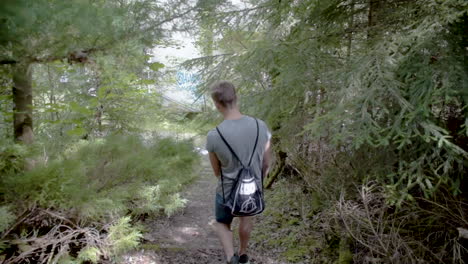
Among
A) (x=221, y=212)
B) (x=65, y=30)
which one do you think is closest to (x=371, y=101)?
(x=221, y=212)

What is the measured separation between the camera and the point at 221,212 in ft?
10.7

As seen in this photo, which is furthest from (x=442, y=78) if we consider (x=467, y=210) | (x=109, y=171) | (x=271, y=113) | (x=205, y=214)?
(x=205, y=214)

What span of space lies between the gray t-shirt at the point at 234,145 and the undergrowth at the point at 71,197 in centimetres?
143

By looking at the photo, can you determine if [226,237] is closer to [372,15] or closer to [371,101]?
[371,101]

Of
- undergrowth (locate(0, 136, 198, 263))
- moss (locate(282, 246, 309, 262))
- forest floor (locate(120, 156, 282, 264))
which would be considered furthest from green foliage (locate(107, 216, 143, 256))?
moss (locate(282, 246, 309, 262))

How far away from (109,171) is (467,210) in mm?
3786

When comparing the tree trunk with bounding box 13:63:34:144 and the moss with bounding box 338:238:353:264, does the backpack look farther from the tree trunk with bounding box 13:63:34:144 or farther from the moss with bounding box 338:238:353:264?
the tree trunk with bounding box 13:63:34:144

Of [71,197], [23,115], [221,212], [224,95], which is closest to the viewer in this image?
[224,95]

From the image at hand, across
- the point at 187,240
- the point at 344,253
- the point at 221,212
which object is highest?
the point at 221,212

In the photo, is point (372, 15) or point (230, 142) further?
point (372, 15)

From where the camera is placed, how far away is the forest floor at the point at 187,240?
4387 millimetres

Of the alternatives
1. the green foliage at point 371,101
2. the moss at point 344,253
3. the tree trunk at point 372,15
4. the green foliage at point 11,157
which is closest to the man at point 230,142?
the green foliage at point 371,101

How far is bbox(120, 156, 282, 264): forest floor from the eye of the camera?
4.39 m

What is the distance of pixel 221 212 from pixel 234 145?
28.6 inches
